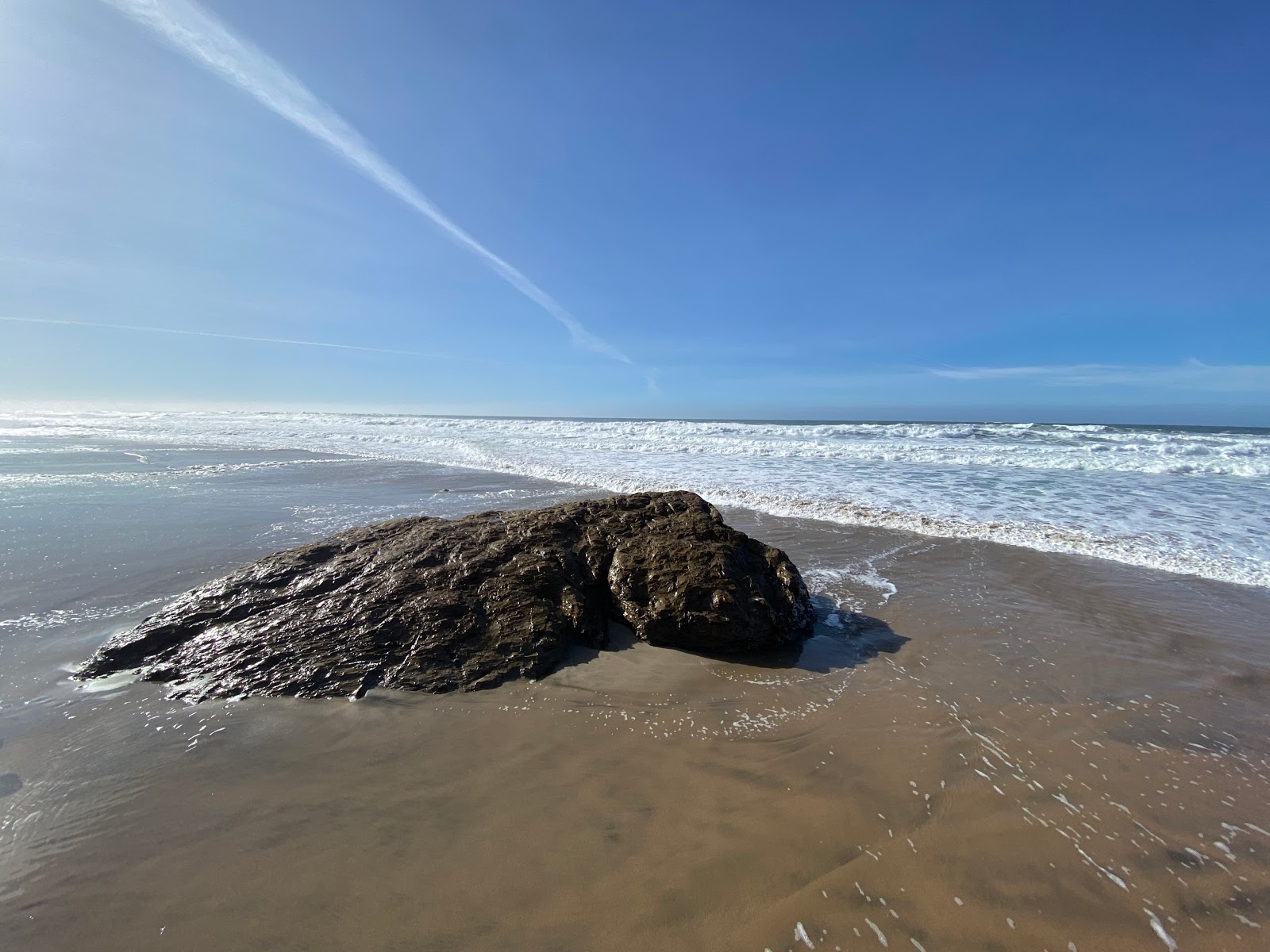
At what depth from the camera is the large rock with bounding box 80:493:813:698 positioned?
3.48 m

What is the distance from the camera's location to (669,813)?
7.99 feet

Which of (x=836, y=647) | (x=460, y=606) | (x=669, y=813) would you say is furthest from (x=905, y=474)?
(x=669, y=813)

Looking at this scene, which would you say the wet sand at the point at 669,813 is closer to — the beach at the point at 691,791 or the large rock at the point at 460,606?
the beach at the point at 691,791

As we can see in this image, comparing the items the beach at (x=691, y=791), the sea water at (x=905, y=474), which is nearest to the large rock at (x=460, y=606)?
the beach at (x=691, y=791)

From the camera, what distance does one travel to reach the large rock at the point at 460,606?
3.48 metres

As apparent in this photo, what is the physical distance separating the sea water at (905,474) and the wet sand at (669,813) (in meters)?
4.54

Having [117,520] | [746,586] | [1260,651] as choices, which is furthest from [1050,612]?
[117,520]

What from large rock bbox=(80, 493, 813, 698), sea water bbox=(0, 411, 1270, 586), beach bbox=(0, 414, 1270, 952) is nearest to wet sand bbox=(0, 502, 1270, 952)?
beach bbox=(0, 414, 1270, 952)

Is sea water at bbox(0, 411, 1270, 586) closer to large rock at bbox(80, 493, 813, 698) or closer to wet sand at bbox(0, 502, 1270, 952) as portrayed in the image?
large rock at bbox(80, 493, 813, 698)

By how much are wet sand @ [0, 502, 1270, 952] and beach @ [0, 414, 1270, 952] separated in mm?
12

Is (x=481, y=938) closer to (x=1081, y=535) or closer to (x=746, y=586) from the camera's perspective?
(x=746, y=586)

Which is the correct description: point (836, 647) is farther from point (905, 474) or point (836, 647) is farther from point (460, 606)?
point (905, 474)

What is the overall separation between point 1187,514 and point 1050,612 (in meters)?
6.98

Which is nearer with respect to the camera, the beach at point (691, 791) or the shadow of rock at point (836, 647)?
the beach at point (691, 791)
